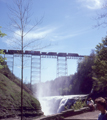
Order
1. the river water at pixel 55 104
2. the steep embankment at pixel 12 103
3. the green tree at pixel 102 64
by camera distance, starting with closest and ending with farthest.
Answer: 1. the steep embankment at pixel 12 103
2. the green tree at pixel 102 64
3. the river water at pixel 55 104

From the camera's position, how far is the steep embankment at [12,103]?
32.6ft

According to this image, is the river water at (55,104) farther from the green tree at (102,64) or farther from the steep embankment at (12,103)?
the steep embankment at (12,103)

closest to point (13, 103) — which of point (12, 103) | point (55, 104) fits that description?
point (12, 103)

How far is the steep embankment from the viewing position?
994 centimetres

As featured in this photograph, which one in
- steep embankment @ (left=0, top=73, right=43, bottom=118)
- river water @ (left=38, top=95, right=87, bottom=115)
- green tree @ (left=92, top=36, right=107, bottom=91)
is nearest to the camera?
steep embankment @ (left=0, top=73, right=43, bottom=118)

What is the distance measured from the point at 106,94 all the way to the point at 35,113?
2390 cm

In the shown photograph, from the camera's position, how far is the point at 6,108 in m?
9.96

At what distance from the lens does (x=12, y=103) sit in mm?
10484

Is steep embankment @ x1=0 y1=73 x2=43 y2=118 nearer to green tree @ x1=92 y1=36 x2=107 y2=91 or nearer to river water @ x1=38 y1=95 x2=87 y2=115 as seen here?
green tree @ x1=92 y1=36 x2=107 y2=91

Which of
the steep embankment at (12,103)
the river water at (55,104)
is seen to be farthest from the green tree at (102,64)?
the steep embankment at (12,103)

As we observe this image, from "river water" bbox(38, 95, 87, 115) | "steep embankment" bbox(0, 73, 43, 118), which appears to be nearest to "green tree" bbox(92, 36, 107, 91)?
"river water" bbox(38, 95, 87, 115)

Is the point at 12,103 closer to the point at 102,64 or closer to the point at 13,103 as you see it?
the point at 13,103

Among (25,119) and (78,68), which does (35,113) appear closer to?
(25,119)

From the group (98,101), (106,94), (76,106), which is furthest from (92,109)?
(106,94)
